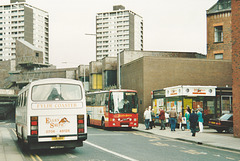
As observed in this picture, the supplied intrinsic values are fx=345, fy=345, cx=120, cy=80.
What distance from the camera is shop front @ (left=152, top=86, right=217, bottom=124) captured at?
2823 cm

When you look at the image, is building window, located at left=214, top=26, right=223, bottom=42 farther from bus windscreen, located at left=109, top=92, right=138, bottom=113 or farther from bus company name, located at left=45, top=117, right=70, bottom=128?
bus company name, located at left=45, top=117, right=70, bottom=128

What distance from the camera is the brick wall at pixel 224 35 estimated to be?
42.6 m

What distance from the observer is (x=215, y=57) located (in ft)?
145

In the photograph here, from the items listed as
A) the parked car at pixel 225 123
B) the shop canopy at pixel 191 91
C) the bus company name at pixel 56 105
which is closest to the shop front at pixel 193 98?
the shop canopy at pixel 191 91

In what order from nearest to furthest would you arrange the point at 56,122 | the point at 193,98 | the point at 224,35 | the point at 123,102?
the point at 56,122, the point at 123,102, the point at 193,98, the point at 224,35

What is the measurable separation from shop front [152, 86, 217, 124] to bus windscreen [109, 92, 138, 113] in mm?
3799

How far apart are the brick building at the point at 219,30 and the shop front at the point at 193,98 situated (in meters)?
15.0

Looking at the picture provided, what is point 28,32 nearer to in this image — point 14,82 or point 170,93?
point 14,82

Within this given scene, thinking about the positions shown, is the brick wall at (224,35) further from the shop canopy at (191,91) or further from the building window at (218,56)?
the shop canopy at (191,91)

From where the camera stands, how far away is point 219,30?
43.9m

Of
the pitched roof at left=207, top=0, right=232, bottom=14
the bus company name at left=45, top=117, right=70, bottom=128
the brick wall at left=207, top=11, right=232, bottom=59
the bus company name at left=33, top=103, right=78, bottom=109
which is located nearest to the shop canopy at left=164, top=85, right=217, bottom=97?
the brick wall at left=207, top=11, right=232, bottom=59

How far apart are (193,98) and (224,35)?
16983 mm

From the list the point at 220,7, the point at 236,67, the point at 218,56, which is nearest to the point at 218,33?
the point at 218,56

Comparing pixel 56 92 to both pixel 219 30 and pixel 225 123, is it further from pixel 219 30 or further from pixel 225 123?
pixel 219 30
